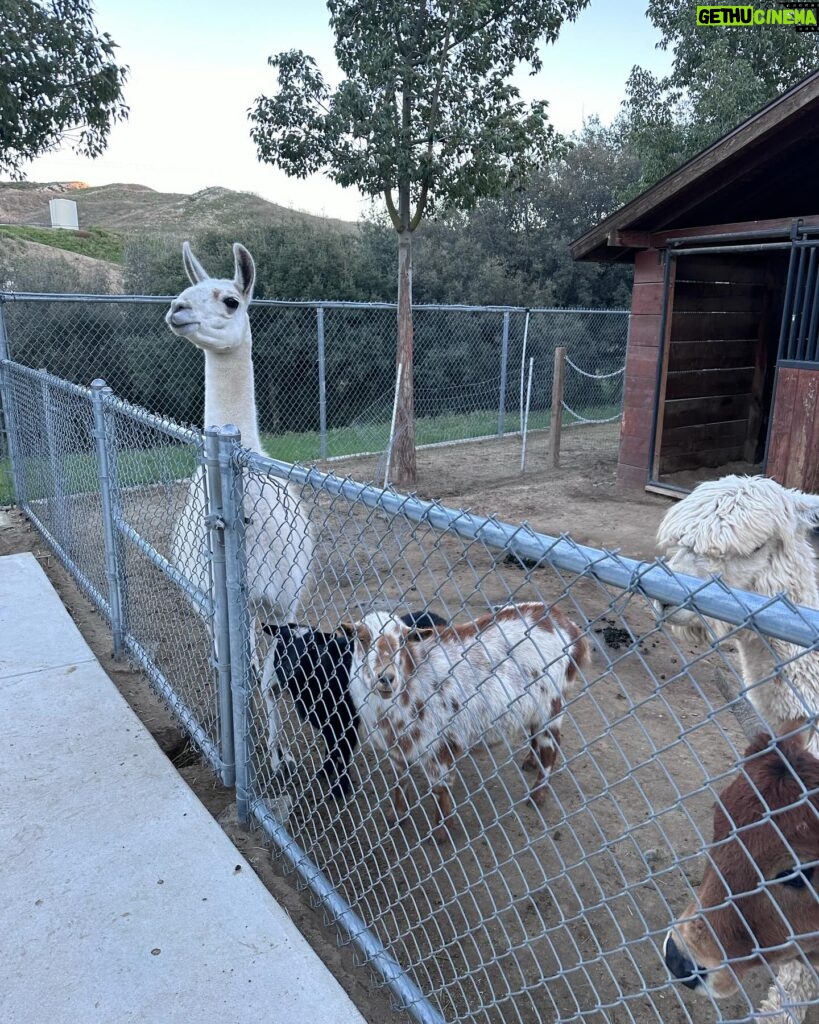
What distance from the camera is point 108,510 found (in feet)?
12.8

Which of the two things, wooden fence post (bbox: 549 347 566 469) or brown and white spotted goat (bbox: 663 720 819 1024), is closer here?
brown and white spotted goat (bbox: 663 720 819 1024)

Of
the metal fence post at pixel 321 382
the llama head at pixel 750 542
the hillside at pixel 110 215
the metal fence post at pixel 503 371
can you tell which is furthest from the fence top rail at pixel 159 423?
the hillside at pixel 110 215

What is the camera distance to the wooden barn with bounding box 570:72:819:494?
6.97 metres

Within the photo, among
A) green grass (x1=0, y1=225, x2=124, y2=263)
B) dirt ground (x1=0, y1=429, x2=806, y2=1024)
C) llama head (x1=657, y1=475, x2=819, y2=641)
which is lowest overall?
dirt ground (x1=0, y1=429, x2=806, y2=1024)

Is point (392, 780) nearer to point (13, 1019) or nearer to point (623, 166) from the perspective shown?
point (13, 1019)

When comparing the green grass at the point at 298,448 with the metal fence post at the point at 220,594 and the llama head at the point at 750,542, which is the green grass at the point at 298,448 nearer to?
the metal fence post at the point at 220,594

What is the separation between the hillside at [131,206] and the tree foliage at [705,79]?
35.4 metres

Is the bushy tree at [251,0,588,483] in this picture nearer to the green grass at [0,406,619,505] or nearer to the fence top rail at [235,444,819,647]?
the green grass at [0,406,619,505]

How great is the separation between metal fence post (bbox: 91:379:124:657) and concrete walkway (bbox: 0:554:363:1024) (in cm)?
76

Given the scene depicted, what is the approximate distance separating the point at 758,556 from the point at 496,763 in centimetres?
156

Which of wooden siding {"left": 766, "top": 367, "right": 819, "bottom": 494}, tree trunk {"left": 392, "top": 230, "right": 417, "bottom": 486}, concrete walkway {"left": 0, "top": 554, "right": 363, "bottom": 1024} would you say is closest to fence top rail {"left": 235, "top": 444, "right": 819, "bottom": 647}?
concrete walkway {"left": 0, "top": 554, "right": 363, "bottom": 1024}

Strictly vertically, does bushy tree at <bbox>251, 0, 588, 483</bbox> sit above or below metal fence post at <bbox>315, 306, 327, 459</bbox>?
above

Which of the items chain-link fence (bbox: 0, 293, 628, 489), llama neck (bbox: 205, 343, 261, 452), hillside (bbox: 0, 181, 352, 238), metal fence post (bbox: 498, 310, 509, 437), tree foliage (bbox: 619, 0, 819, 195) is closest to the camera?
llama neck (bbox: 205, 343, 261, 452)

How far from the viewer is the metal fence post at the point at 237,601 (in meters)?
2.50
